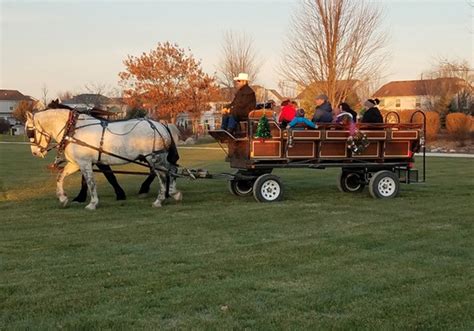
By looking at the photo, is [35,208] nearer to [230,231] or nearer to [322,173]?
[230,231]

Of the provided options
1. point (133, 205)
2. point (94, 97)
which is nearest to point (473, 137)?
point (133, 205)

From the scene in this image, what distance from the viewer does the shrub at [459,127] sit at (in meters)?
35.0

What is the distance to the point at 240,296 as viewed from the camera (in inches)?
205

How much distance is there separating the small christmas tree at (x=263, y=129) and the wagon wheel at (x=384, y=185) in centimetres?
245

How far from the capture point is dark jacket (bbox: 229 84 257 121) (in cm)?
1155

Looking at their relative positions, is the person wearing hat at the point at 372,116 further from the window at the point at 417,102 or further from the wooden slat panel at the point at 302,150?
the window at the point at 417,102

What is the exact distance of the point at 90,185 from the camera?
34.7ft

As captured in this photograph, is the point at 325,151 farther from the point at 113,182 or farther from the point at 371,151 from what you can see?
the point at 113,182

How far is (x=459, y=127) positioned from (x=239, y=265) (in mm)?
32126

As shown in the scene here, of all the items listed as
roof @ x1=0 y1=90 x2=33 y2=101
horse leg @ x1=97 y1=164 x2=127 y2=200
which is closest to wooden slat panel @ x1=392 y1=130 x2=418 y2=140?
horse leg @ x1=97 y1=164 x2=127 y2=200

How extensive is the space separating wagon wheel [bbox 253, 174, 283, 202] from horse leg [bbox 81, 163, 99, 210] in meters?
2.89

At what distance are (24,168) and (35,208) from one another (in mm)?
10925

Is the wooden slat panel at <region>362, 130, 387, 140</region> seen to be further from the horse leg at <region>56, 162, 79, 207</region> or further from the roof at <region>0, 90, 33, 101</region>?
the roof at <region>0, 90, 33, 101</region>

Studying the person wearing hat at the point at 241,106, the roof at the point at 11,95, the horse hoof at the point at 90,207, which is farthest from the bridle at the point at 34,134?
the roof at the point at 11,95
